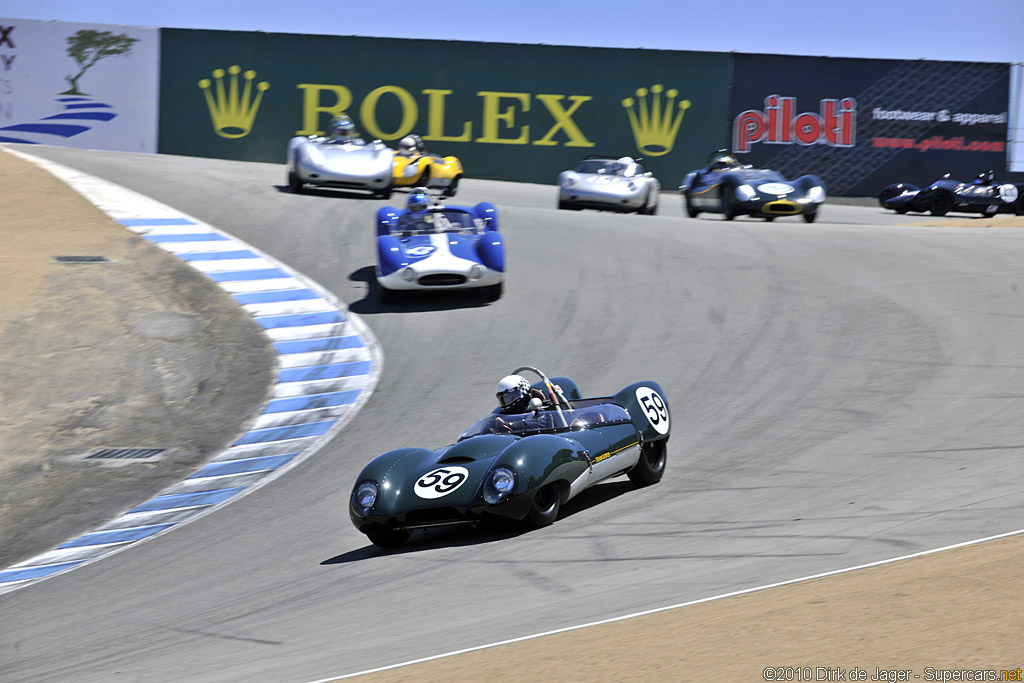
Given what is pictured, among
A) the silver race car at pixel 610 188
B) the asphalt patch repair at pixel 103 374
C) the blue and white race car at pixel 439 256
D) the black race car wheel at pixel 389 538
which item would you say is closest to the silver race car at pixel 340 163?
the silver race car at pixel 610 188

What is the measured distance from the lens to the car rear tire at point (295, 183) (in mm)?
21516

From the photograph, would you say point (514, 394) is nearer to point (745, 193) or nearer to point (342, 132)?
point (745, 193)

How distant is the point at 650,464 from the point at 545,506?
1445 mm

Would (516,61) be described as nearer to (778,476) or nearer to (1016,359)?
(1016,359)

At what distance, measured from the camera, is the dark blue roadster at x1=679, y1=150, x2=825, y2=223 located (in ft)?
70.1

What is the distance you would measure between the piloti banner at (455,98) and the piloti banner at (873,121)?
945 millimetres

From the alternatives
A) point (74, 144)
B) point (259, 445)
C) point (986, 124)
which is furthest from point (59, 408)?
point (986, 124)

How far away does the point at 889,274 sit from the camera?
15.5 meters

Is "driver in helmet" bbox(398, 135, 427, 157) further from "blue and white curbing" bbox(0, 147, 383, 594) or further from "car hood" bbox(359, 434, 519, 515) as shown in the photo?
"car hood" bbox(359, 434, 519, 515)

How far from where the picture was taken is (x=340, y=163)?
69.5 feet

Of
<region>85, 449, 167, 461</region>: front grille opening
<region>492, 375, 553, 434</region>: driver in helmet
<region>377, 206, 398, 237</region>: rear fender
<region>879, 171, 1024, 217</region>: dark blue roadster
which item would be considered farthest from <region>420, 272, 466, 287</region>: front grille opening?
<region>879, 171, 1024, 217</region>: dark blue roadster

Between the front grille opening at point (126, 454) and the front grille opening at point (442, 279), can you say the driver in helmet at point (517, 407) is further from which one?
the front grille opening at point (442, 279)

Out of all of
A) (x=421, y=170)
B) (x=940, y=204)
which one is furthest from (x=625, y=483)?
(x=940, y=204)

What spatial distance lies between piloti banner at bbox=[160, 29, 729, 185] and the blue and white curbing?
10.4 metres
